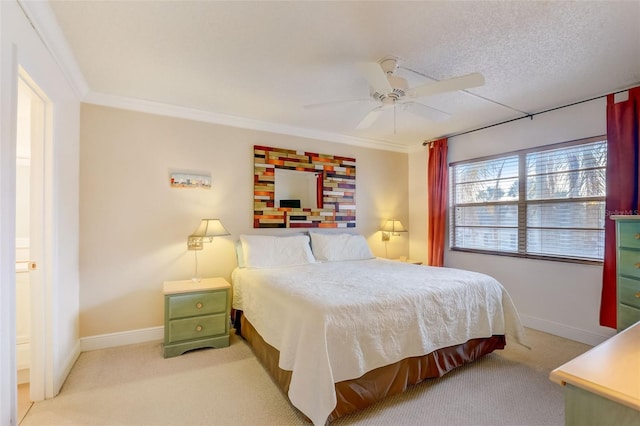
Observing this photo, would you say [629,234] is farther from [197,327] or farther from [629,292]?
[197,327]

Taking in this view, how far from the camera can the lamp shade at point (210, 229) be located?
10.1 ft

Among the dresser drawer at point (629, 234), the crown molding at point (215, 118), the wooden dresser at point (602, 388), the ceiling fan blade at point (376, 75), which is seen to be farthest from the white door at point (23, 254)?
the dresser drawer at point (629, 234)

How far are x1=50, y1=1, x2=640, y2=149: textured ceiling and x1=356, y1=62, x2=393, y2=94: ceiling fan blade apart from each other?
0.77ft

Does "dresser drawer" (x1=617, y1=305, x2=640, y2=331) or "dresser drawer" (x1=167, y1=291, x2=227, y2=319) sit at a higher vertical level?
"dresser drawer" (x1=617, y1=305, x2=640, y2=331)

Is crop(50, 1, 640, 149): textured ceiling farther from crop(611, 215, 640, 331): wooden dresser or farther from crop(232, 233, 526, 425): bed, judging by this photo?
crop(232, 233, 526, 425): bed

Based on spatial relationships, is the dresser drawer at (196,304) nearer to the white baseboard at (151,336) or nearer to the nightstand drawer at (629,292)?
the white baseboard at (151,336)

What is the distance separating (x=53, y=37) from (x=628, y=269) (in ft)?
13.9

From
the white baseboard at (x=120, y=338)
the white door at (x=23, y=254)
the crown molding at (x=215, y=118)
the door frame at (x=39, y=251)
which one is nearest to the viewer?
the door frame at (x=39, y=251)

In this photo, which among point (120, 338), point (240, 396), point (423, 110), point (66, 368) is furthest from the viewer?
point (120, 338)

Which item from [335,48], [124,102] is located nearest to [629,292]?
[335,48]

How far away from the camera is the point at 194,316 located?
109 inches

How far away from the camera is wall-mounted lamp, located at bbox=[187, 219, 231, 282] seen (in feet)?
10.2

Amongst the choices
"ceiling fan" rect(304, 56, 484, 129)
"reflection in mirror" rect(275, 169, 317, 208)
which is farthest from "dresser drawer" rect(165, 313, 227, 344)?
"ceiling fan" rect(304, 56, 484, 129)

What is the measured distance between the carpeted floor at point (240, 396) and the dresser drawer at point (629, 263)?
97 cm
